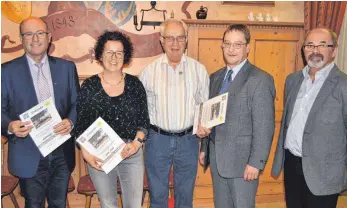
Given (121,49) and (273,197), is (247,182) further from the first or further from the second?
(273,197)

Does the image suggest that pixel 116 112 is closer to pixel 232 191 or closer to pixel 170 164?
pixel 170 164

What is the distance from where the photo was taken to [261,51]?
3566mm

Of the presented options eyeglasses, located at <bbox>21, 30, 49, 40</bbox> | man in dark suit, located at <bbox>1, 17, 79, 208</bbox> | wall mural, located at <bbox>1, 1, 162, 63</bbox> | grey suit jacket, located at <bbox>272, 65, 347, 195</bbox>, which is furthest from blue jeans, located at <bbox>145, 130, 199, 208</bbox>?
wall mural, located at <bbox>1, 1, 162, 63</bbox>

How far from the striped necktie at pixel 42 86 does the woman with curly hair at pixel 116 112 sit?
295 mm

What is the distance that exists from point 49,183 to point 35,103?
24.9 inches

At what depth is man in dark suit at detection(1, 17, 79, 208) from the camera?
7.92ft

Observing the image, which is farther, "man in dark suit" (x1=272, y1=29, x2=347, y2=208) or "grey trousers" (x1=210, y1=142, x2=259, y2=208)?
"grey trousers" (x1=210, y1=142, x2=259, y2=208)

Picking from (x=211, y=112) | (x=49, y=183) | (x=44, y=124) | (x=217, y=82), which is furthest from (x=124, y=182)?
(x=217, y=82)

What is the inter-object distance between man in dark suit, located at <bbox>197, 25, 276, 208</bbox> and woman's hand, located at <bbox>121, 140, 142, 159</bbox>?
19.9 inches

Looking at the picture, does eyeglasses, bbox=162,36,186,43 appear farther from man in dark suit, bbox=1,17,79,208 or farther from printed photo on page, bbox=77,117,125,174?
printed photo on page, bbox=77,117,125,174

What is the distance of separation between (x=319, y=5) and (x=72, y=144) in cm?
302

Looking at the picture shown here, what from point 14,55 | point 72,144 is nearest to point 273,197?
point 72,144

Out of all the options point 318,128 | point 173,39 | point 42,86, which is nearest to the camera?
point 318,128

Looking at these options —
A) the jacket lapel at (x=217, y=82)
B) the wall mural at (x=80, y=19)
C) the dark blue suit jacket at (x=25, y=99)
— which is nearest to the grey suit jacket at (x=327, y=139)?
the jacket lapel at (x=217, y=82)
